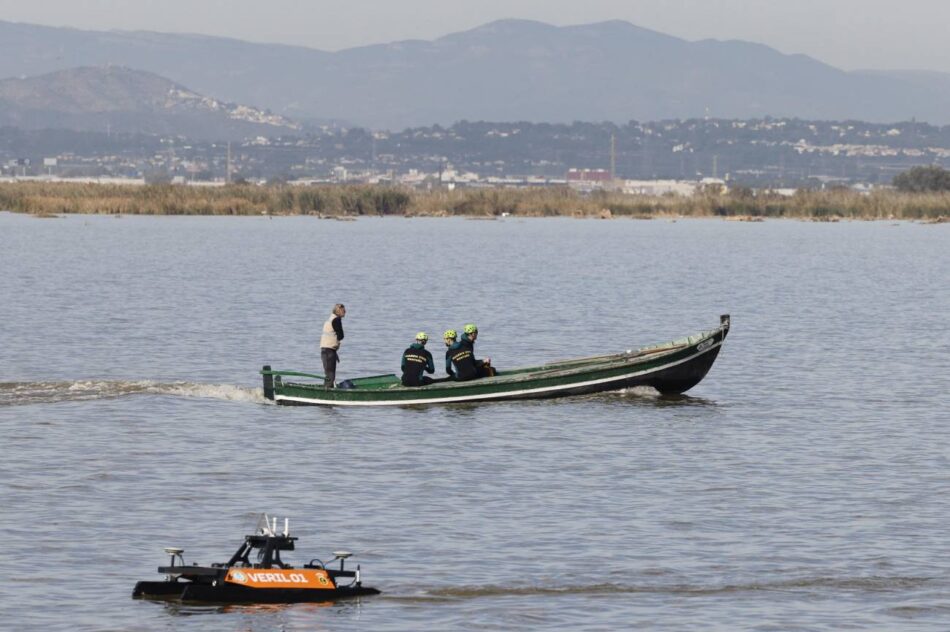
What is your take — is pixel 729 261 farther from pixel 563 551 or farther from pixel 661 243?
pixel 563 551

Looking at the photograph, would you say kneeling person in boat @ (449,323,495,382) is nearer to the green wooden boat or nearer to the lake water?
the green wooden boat

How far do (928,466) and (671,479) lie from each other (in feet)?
14.2

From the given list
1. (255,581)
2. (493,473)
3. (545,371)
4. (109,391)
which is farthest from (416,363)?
(255,581)

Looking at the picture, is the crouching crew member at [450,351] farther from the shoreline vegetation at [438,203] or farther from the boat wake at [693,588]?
the shoreline vegetation at [438,203]

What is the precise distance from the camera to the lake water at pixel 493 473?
1983 cm

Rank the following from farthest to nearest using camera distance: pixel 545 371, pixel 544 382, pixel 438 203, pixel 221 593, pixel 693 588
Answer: pixel 438 203
pixel 545 371
pixel 544 382
pixel 693 588
pixel 221 593

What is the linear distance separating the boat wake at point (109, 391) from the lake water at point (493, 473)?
0.09 metres

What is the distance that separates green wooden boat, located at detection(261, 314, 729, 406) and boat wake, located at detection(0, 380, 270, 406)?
4.84 feet

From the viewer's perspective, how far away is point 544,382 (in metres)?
34.5

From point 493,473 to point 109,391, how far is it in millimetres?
11529

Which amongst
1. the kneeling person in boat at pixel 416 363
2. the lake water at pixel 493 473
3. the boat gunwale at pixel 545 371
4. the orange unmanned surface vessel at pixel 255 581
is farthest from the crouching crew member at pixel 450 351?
the orange unmanned surface vessel at pixel 255 581

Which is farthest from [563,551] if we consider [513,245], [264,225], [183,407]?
[264,225]

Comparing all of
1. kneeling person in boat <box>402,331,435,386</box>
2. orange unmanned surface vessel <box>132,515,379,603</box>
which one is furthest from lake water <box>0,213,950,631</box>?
kneeling person in boat <box>402,331,435,386</box>

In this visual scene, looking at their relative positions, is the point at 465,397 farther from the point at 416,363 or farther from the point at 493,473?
the point at 493,473
